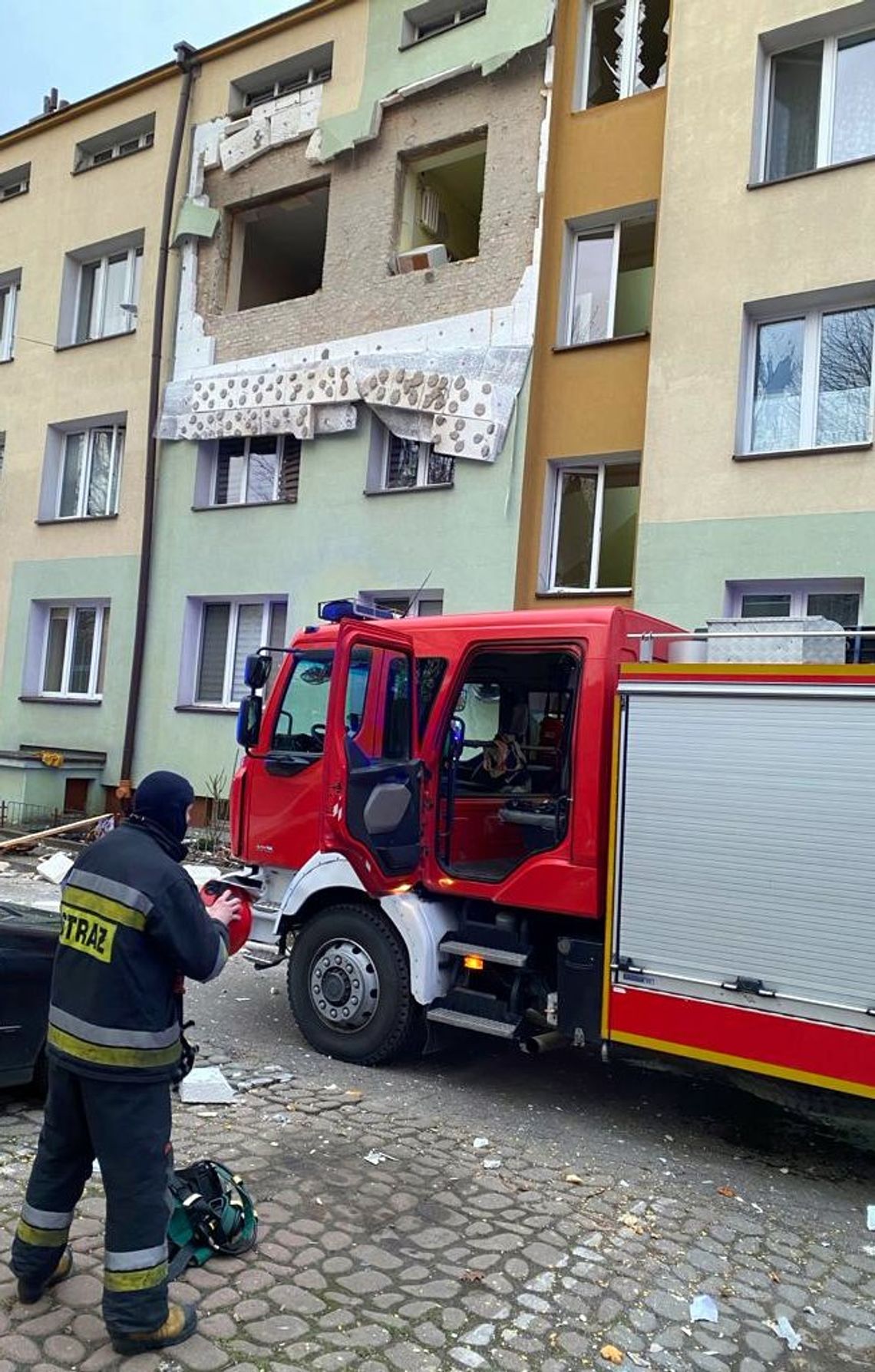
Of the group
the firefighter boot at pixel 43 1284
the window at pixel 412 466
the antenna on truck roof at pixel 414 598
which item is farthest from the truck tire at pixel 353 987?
the window at pixel 412 466

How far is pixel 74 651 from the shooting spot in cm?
1623

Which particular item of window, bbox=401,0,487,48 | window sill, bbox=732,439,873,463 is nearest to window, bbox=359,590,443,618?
window sill, bbox=732,439,873,463

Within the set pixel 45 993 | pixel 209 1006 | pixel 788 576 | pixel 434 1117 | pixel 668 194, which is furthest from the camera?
pixel 668 194

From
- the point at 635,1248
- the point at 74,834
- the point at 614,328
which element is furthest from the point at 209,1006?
the point at 614,328

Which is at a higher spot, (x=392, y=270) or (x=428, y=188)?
(x=428, y=188)

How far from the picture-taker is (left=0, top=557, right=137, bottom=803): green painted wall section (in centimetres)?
1510

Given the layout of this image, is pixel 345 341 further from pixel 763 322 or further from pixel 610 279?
pixel 763 322

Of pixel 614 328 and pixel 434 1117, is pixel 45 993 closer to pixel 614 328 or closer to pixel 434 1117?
pixel 434 1117

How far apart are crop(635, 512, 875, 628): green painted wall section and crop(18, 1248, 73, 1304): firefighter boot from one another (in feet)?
26.7

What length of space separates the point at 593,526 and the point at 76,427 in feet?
29.9

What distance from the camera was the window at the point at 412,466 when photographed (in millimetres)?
12547

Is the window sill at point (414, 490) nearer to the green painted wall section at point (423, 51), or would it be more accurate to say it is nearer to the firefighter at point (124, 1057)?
the green painted wall section at point (423, 51)

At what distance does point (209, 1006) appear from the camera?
7.03m

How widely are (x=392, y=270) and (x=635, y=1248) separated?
38.5ft
